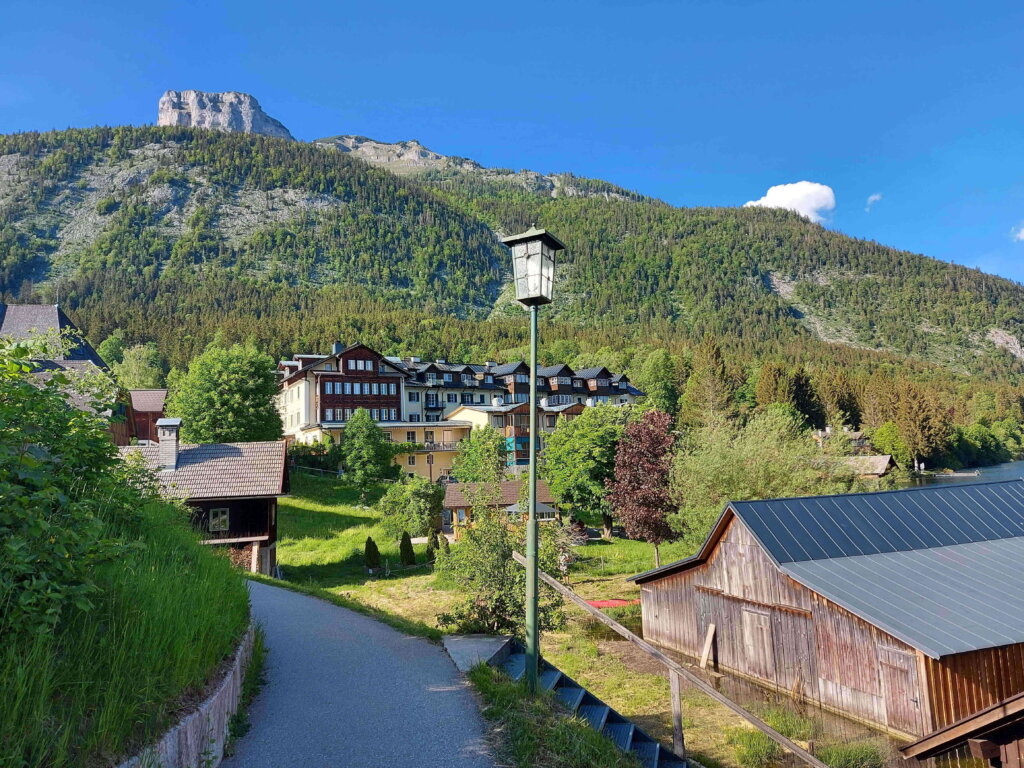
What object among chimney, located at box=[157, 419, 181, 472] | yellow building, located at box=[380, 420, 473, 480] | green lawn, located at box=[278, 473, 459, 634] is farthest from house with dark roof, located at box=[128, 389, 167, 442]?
chimney, located at box=[157, 419, 181, 472]

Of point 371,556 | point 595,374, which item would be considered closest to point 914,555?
point 371,556

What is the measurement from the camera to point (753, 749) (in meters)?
13.2

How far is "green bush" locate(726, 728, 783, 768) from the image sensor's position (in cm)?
1279

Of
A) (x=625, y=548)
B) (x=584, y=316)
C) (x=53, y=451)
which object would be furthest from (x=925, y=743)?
(x=584, y=316)

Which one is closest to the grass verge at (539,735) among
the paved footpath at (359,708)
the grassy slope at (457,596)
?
the grassy slope at (457,596)

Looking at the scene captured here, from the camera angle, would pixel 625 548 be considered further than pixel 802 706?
Yes

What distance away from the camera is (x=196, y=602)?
605 centimetres

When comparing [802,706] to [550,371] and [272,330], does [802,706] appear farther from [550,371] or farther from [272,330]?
[272,330]

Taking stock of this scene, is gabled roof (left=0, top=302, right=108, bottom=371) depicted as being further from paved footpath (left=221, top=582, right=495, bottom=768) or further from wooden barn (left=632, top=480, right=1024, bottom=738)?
wooden barn (left=632, top=480, right=1024, bottom=738)

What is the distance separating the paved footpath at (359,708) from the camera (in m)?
5.92

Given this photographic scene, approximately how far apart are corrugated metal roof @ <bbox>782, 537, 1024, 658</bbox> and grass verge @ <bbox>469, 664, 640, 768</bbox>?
9.96 meters

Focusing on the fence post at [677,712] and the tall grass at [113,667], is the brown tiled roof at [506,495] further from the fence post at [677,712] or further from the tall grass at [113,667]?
the tall grass at [113,667]

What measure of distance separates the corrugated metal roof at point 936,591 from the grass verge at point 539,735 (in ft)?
32.7

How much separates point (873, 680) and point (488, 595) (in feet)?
34.0
